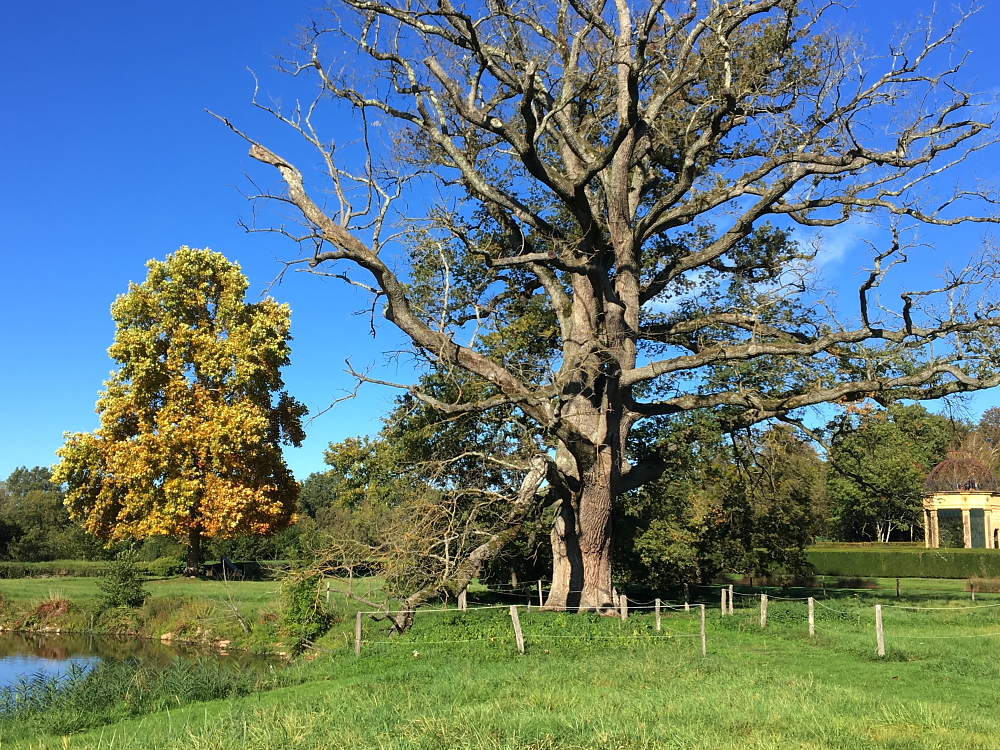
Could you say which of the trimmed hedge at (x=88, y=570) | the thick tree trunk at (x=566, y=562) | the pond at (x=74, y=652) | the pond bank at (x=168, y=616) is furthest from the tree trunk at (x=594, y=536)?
the trimmed hedge at (x=88, y=570)

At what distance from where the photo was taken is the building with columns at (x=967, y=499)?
1703 inches

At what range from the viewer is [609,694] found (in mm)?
9586

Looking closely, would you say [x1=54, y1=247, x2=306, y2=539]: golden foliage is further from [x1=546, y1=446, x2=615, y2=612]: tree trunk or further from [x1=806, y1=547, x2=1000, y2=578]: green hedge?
[x1=806, y1=547, x2=1000, y2=578]: green hedge

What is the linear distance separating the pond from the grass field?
6.36 m

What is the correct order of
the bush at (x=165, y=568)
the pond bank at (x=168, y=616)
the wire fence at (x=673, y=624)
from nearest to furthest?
the wire fence at (x=673, y=624) < the pond bank at (x=168, y=616) < the bush at (x=165, y=568)

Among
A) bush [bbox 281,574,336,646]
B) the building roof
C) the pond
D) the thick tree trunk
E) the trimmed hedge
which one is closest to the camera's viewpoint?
the pond

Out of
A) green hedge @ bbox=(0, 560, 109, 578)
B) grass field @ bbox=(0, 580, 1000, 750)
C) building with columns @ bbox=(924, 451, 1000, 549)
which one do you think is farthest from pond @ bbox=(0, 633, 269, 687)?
building with columns @ bbox=(924, 451, 1000, 549)

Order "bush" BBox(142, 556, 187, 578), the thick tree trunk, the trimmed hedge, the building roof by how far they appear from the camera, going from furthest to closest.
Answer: the building roof → the trimmed hedge → "bush" BBox(142, 556, 187, 578) → the thick tree trunk

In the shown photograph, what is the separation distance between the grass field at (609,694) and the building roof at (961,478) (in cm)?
3136

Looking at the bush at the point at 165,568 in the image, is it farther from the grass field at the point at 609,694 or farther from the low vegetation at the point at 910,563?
the low vegetation at the point at 910,563

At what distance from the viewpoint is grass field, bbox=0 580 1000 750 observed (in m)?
7.55

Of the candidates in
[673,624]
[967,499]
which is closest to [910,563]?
[967,499]

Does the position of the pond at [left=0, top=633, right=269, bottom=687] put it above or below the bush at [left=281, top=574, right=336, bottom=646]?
below

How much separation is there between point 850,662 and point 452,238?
1400 cm
